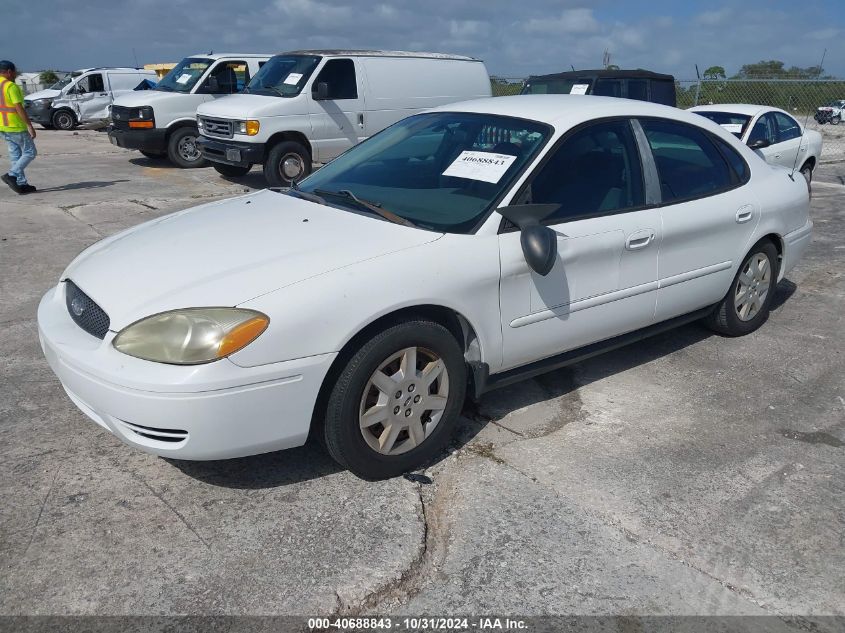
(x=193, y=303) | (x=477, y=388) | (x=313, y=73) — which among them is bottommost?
(x=477, y=388)

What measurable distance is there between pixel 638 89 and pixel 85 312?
9880 mm

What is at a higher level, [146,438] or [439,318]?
[439,318]

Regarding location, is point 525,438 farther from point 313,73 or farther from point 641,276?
point 313,73

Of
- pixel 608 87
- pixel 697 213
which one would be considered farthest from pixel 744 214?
pixel 608 87

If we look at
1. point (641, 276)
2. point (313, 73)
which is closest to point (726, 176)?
point (641, 276)

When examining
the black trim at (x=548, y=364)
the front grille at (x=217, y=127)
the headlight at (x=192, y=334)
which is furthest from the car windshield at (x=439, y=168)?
the front grille at (x=217, y=127)

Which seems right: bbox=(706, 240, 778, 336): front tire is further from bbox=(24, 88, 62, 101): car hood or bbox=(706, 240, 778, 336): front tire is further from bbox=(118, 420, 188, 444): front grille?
bbox=(24, 88, 62, 101): car hood

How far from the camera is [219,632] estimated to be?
2342 mm

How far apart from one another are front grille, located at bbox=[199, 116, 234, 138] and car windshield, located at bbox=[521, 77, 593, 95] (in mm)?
4490

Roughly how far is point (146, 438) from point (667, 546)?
208cm

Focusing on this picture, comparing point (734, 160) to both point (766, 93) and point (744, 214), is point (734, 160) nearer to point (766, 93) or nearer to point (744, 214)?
point (744, 214)

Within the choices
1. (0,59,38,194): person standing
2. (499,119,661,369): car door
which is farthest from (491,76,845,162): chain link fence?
(499,119,661,369): car door

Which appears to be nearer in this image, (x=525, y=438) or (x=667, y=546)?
(x=667, y=546)

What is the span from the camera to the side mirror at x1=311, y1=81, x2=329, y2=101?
10477 mm
